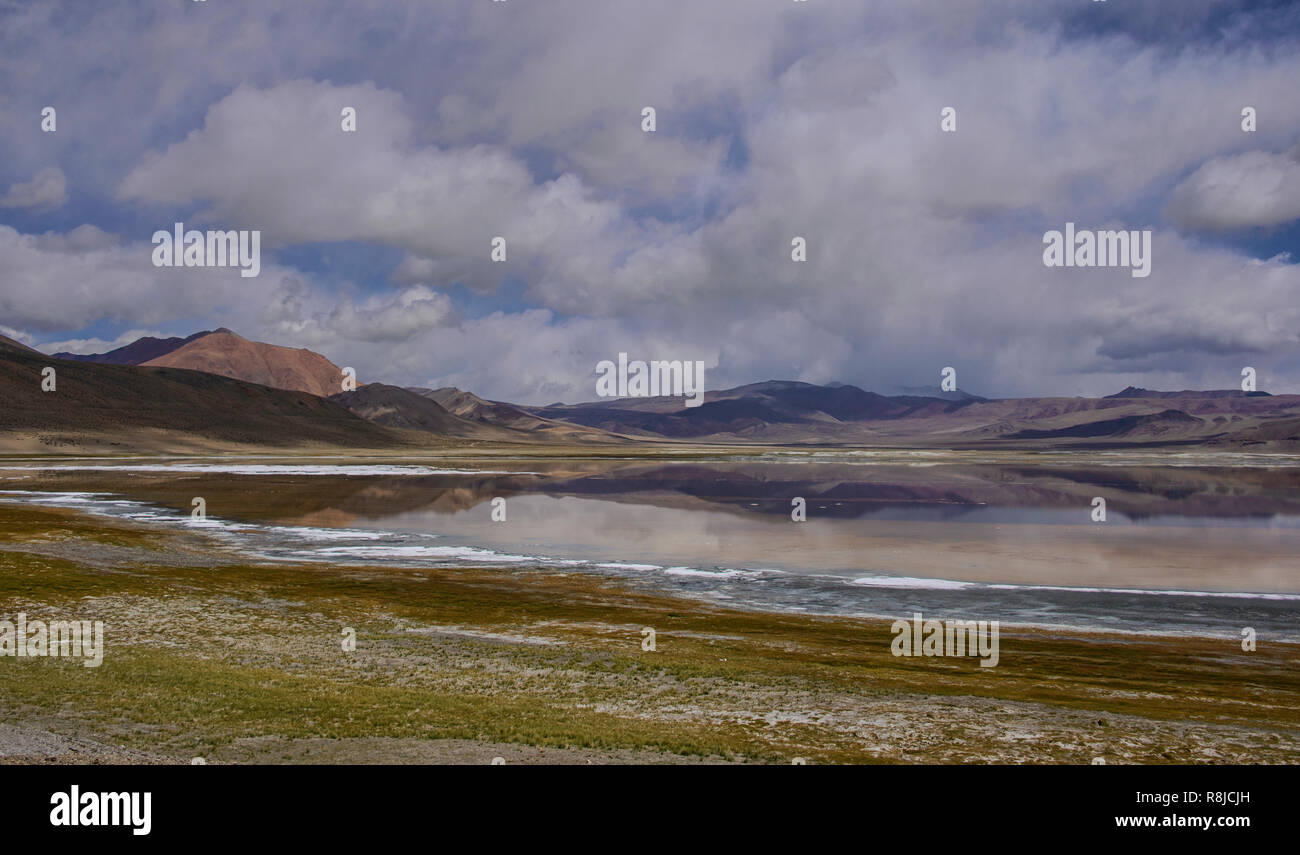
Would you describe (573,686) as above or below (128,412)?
below

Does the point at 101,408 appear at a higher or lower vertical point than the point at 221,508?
higher

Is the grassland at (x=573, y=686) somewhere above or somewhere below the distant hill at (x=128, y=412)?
below

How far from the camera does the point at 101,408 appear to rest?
160375 mm

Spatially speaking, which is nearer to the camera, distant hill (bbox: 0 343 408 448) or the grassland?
the grassland

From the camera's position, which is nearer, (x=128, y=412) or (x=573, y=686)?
(x=573, y=686)

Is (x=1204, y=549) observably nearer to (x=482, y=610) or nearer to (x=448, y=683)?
(x=482, y=610)

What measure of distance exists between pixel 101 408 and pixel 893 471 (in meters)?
143

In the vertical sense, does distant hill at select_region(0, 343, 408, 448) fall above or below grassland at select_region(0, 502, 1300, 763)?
above

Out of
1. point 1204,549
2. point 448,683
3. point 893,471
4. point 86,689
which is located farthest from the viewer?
point 893,471

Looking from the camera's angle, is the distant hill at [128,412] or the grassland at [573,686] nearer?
the grassland at [573,686]

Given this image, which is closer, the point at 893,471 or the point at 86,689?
the point at 86,689
